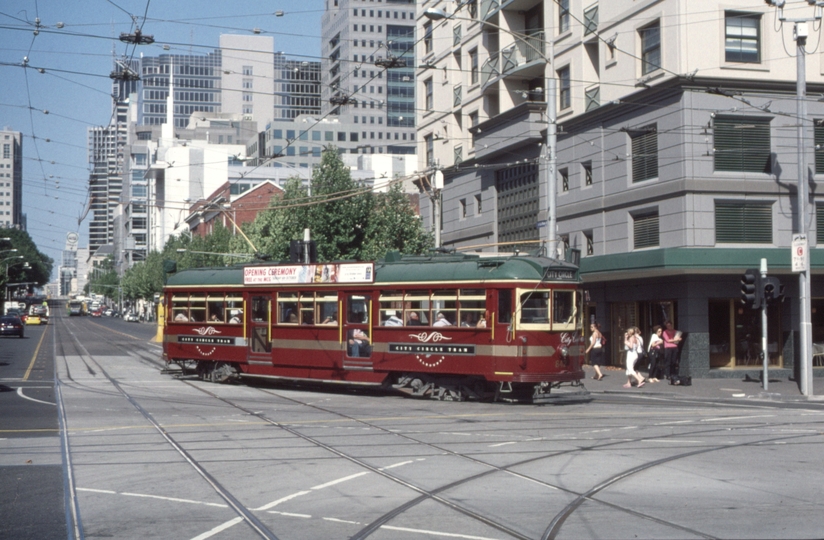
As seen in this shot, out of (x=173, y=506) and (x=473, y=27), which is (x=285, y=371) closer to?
(x=173, y=506)

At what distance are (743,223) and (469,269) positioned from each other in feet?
37.7

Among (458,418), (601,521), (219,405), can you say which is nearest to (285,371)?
(219,405)

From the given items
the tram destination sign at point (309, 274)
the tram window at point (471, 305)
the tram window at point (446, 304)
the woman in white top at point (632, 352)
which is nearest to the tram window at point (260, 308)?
the tram destination sign at point (309, 274)

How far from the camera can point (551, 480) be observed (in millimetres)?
11031

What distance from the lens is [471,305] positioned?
824 inches

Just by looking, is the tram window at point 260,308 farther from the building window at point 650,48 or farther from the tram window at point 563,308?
the building window at point 650,48

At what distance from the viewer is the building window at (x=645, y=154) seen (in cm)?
2958

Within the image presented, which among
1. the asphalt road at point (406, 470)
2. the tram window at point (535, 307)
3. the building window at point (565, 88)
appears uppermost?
the building window at point (565, 88)

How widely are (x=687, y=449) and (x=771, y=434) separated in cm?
259

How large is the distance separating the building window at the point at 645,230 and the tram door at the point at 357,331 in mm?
10879

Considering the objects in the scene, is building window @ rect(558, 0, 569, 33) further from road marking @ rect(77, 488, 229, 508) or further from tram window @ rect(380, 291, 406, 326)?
road marking @ rect(77, 488, 229, 508)

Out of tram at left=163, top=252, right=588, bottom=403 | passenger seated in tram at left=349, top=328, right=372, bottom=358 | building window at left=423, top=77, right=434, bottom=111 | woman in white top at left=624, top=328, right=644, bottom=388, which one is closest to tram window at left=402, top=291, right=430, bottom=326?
tram at left=163, top=252, right=588, bottom=403

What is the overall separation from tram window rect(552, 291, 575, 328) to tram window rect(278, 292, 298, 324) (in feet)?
22.6

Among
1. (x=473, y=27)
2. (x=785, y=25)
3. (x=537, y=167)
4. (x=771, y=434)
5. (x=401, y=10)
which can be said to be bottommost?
(x=771, y=434)
